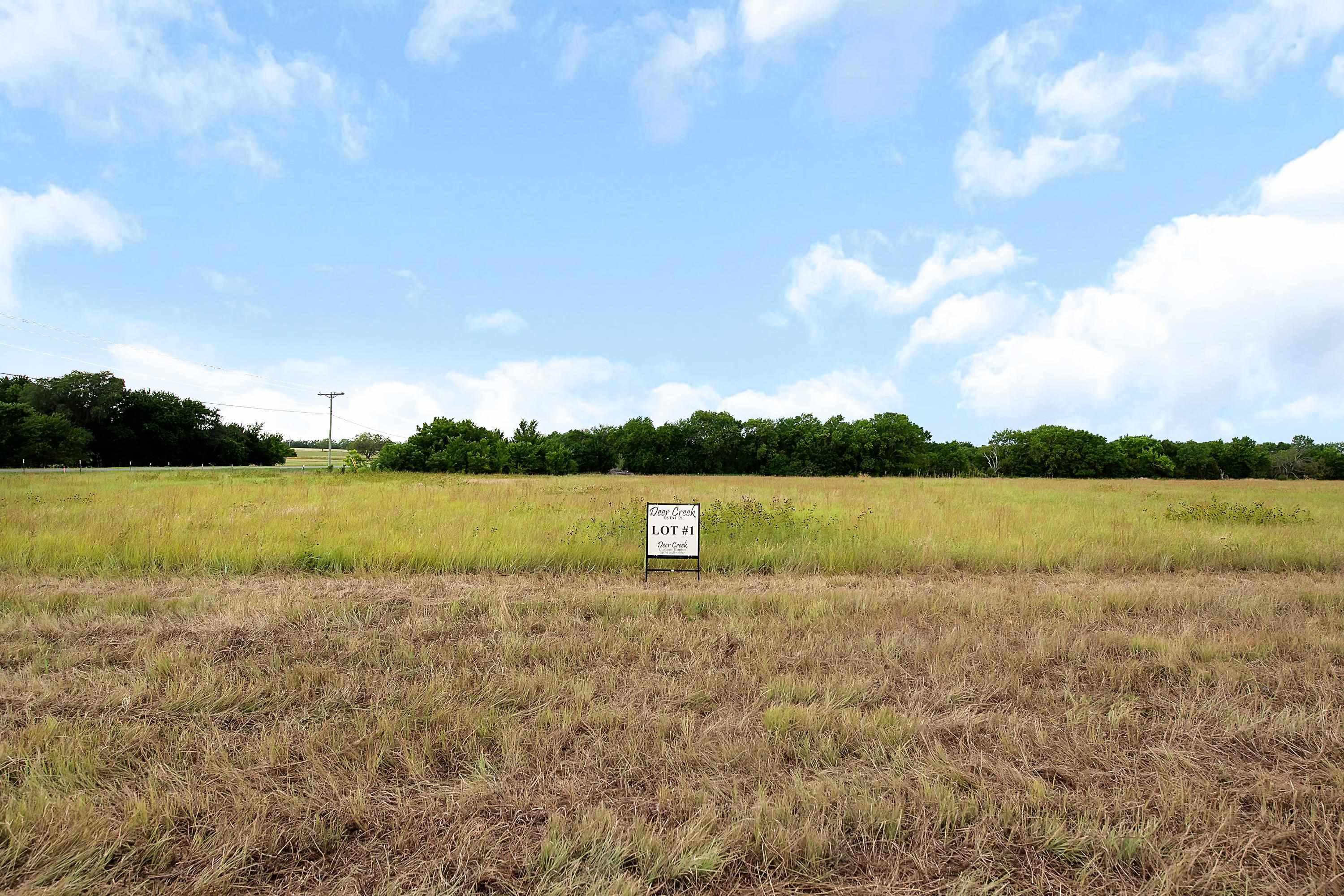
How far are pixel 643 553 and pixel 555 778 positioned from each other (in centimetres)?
628

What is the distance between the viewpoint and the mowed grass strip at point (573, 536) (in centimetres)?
891

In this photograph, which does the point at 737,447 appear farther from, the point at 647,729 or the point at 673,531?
the point at 647,729

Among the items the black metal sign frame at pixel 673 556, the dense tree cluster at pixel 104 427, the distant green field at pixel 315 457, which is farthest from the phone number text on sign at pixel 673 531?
the distant green field at pixel 315 457

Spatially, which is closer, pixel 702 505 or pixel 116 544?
pixel 116 544

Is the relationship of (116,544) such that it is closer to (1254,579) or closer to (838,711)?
(838,711)

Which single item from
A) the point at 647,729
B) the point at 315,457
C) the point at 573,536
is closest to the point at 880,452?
the point at 573,536

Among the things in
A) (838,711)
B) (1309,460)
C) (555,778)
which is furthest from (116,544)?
(1309,460)

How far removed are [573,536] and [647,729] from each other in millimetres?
6900

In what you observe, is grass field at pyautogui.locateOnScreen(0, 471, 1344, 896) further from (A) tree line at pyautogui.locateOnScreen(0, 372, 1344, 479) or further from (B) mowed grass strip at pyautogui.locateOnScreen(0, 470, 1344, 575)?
(A) tree line at pyautogui.locateOnScreen(0, 372, 1344, 479)

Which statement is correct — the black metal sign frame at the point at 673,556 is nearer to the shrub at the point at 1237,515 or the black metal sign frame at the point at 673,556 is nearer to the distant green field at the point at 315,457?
the shrub at the point at 1237,515

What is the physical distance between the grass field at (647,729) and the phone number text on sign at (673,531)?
50 cm

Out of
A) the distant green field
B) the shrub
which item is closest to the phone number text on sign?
the shrub

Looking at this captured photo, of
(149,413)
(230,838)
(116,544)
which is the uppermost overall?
(149,413)

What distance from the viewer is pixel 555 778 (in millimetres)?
3209
